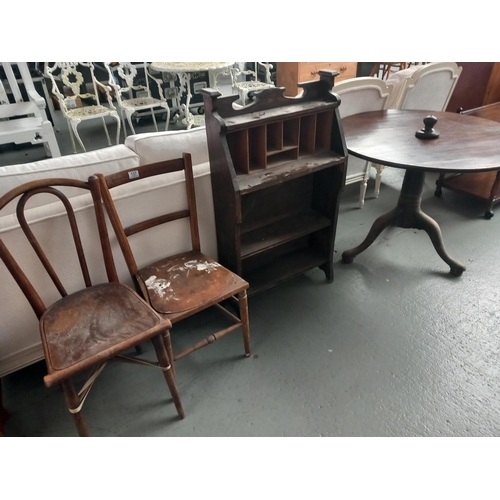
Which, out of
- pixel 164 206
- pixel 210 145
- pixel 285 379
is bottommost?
pixel 285 379

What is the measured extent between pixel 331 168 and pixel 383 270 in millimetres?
761

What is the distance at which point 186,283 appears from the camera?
4.96 ft

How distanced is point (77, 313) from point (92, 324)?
93 millimetres

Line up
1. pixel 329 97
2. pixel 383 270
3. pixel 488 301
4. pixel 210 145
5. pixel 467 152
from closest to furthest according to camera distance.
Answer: pixel 210 145 < pixel 329 97 < pixel 467 152 < pixel 488 301 < pixel 383 270

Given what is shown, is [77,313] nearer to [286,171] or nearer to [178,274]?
[178,274]

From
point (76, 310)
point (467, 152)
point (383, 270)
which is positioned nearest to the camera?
point (76, 310)

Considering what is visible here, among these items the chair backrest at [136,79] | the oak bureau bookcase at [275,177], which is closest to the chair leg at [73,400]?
the oak bureau bookcase at [275,177]

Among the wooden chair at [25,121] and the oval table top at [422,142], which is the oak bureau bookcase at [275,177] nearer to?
the oval table top at [422,142]

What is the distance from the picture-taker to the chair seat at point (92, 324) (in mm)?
1172

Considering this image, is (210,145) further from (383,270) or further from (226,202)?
(383,270)

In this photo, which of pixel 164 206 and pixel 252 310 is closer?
pixel 164 206

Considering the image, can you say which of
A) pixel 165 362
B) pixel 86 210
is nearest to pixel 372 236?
pixel 165 362

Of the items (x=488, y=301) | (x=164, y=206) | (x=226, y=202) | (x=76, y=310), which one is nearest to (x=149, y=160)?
(x=164, y=206)

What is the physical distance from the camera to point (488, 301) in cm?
194
